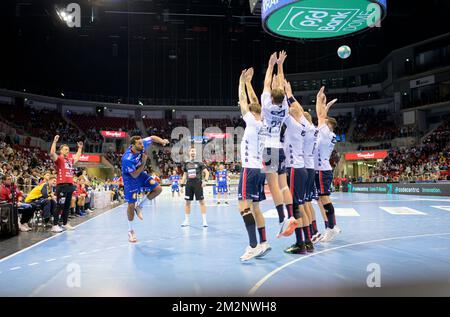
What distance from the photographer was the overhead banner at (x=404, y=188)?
21897 mm

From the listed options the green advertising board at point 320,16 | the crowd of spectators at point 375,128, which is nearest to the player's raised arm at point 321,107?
the green advertising board at point 320,16

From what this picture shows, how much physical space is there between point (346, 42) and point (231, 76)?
1156 cm

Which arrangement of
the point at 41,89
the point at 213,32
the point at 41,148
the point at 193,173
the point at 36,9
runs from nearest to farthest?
the point at 193,173
the point at 36,9
the point at 213,32
the point at 41,148
the point at 41,89

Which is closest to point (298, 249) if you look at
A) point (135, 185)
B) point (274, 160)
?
point (274, 160)

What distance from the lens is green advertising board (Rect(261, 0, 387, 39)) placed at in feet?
28.8

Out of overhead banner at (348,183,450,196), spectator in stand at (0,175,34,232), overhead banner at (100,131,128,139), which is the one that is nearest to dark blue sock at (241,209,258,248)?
spectator in stand at (0,175,34,232)

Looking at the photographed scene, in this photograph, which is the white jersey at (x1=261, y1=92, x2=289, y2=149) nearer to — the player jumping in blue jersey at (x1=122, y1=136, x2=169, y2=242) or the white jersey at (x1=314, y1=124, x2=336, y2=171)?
the white jersey at (x1=314, y1=124, x2=336, y2=171)

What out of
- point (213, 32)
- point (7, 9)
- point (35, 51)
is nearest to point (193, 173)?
point (7, 9)

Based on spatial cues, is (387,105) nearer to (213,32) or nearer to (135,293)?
(213,32)

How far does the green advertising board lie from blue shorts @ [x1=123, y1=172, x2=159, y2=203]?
487cm

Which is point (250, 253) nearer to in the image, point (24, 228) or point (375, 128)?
point (24, 228)

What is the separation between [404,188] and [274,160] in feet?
72.5

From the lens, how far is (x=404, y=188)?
81.3ft

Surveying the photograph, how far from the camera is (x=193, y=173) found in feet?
31.7
